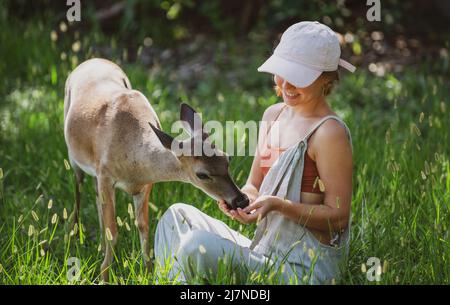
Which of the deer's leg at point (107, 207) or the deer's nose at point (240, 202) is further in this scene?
the deer's leg at point (107, 207)

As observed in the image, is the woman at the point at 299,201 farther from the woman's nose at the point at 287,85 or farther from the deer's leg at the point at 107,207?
the deer's leg at the point at 107,207

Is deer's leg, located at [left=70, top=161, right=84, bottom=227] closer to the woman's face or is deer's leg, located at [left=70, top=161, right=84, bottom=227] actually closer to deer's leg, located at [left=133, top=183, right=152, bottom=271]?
deer's leg, located at [left=133, top=183, right=152, bottom=271]

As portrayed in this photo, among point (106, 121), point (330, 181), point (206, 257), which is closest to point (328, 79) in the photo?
point (330, 181)

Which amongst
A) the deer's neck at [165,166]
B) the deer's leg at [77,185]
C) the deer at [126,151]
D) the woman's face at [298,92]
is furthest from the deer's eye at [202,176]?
the deer's leg at [77,185]

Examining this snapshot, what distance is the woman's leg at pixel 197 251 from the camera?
362 cm

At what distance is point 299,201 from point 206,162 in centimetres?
48

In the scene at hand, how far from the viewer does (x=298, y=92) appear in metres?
3.76

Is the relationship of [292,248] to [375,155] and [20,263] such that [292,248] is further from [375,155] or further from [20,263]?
[375,155]

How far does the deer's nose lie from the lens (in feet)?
12.0

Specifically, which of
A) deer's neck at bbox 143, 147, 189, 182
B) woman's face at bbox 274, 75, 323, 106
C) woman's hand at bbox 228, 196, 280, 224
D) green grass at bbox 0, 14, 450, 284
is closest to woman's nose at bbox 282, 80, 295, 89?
woman's face at bbox 274, 75, 323, 106

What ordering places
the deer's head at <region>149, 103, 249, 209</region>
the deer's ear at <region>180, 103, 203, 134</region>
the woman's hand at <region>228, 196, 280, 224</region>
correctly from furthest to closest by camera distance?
the deer's ear at <region>180, 103, 203, 134</region> < the deer's head at <region>149, 103, 249, 209</region> < the woman's hand at <region>228, 196, 280, 224</region>

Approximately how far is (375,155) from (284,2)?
3.75 metres

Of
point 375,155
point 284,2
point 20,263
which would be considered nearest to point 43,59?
point 284,2

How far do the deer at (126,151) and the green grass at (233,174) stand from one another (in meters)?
0.15
